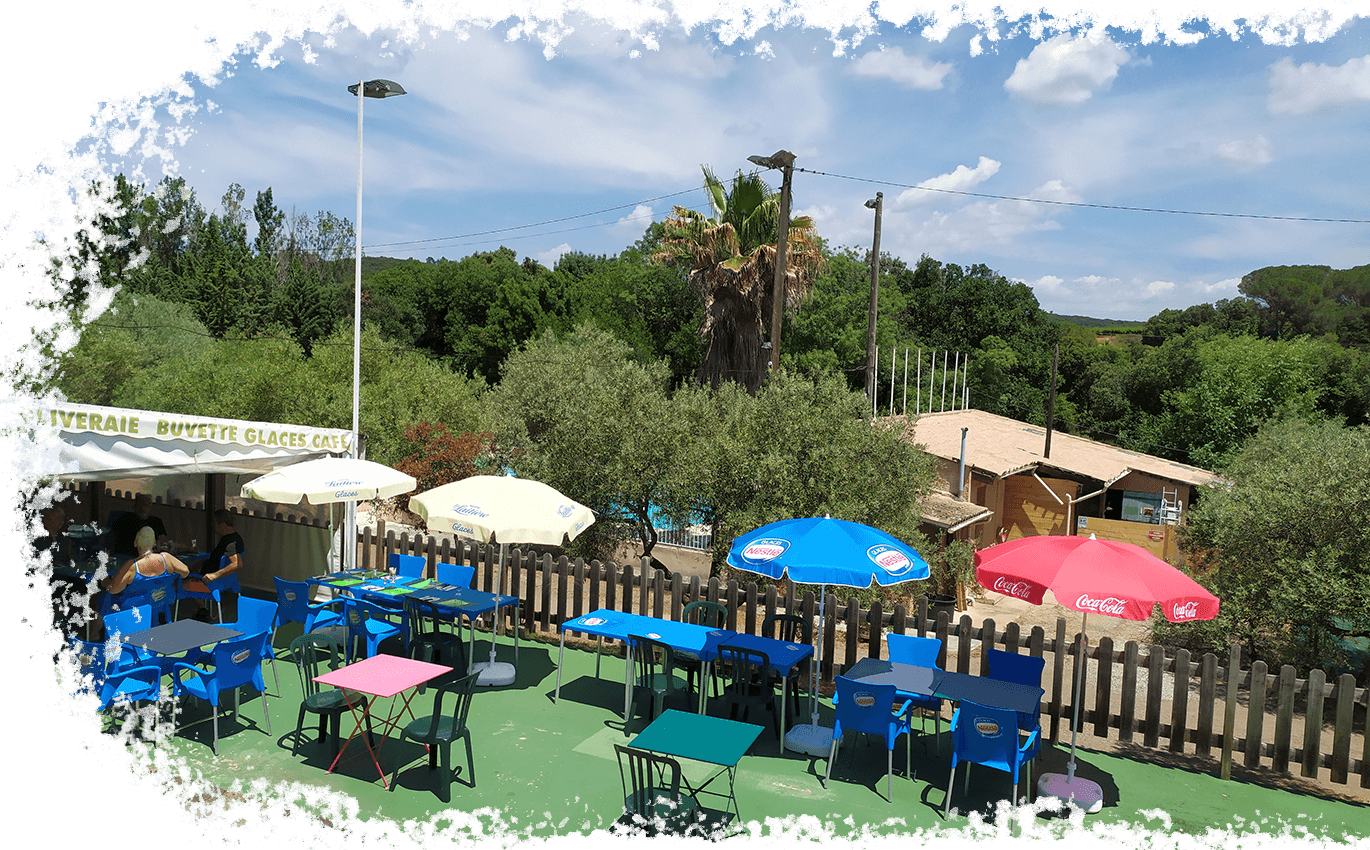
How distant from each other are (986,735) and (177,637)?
6968 millimetres

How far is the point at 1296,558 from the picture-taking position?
11.6 meters

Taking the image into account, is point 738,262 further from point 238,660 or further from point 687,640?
point 238,660

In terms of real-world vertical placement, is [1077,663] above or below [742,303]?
below

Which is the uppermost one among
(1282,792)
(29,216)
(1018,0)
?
(1018,0)

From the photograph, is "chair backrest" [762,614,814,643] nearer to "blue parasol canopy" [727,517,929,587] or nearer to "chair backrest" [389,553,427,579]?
"blue parasol canopy" [727,517,929,587]

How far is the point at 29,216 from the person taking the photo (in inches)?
83.1

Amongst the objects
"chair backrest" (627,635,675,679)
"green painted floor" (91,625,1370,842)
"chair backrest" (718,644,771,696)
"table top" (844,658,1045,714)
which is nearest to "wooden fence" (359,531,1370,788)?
"green painted floor" (91,625,1370,842)

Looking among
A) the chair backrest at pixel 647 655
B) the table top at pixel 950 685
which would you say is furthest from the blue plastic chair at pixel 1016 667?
the chair backrest at pixel 647 655

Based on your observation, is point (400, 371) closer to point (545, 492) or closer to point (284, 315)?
point (545, 492)

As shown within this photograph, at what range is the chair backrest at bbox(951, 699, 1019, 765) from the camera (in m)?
6.19

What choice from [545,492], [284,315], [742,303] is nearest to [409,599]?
[545,492]

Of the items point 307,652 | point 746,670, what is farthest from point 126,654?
point 746,670

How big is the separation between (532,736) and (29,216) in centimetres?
646

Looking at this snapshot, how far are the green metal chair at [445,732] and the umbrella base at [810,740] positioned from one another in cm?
291
